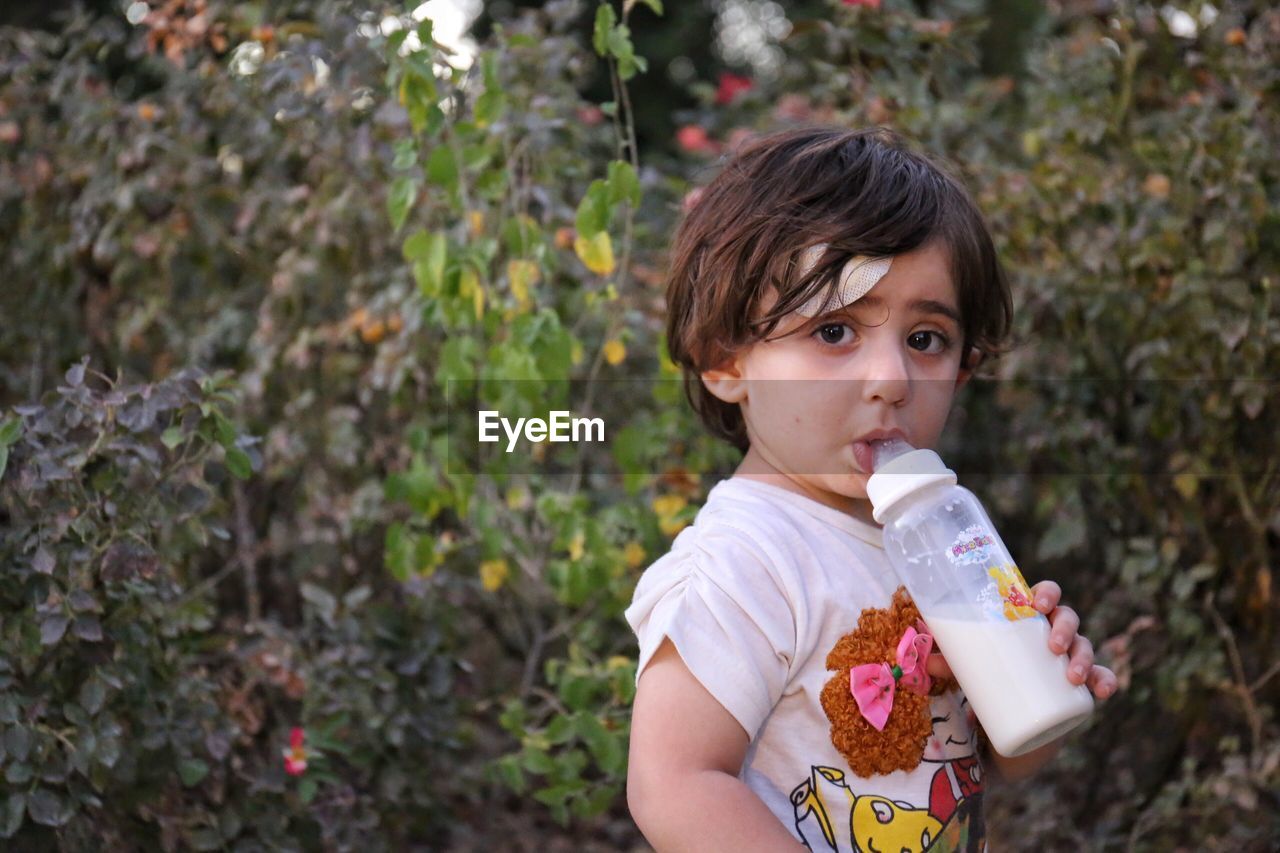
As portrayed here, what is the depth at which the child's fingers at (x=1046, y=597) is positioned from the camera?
4.49ft

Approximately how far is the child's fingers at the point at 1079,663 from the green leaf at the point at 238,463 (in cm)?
118

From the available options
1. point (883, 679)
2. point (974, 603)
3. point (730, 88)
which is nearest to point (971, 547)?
point (974, 603)

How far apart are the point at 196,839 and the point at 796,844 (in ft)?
3.70

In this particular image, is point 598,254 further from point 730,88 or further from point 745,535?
point 730,88

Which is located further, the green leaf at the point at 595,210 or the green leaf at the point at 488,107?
the green leaf at the point at 488,107

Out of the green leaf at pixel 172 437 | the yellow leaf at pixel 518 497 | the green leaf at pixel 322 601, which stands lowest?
the green leaf at pixel 322 601

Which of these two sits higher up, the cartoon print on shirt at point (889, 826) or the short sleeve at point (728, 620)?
the short sleeve at point (728, 620)

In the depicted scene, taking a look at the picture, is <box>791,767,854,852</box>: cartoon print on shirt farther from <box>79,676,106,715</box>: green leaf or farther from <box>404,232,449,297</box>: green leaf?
<box>404,232,449,297</box>: green leaf

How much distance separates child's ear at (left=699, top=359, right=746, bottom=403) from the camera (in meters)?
1.58

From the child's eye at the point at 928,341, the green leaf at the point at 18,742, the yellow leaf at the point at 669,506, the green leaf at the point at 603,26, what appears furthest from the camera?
the yellow leaf at the point at 669,506

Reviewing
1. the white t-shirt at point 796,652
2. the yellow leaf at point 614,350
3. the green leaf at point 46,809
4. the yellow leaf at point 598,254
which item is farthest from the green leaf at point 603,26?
the green leaf at point 46,809

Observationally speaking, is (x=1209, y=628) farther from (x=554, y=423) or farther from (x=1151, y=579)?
(x=554, y=423)

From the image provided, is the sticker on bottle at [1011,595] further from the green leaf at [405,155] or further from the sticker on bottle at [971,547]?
the green leaf at [405,155]

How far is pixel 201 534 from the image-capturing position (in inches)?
78.3
